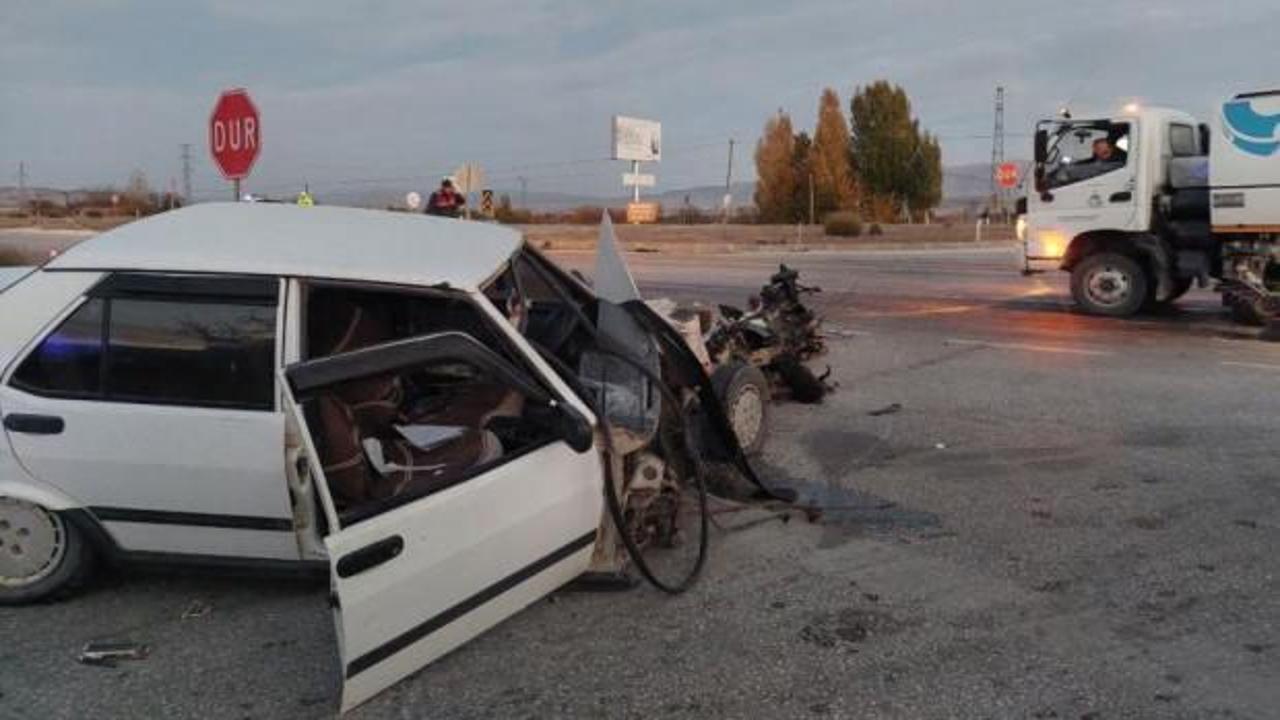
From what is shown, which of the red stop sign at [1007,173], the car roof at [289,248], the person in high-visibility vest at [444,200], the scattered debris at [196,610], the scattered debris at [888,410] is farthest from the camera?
the red stop sign at [1007,173]

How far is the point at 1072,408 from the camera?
854 centimetres

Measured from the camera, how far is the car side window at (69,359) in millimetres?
4312

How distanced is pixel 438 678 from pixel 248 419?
117 cm

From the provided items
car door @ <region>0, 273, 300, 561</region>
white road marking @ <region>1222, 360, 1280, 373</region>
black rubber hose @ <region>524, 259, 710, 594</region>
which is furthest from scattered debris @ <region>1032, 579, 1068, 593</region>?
white road marking @ <region>1222, 360, 1280, 373</region>

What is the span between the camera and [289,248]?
4.39m

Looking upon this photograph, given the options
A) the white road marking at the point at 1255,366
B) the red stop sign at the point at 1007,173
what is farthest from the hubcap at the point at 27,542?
the red stop sign at the point at 1007,173

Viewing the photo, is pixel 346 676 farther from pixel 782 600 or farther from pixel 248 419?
pixel 782 600

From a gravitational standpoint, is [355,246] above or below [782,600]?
above

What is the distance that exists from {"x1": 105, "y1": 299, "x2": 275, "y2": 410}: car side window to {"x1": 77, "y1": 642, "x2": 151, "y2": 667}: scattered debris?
0.90m

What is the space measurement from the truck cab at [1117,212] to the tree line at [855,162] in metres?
50.2

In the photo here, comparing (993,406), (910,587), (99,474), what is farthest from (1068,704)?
(993,406)

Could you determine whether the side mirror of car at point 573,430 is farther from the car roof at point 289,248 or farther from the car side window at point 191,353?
the car side window at point 191,353

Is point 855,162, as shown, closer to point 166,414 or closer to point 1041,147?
point 1041,147

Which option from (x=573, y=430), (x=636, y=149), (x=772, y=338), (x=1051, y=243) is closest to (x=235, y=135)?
(x=772, y=338)
